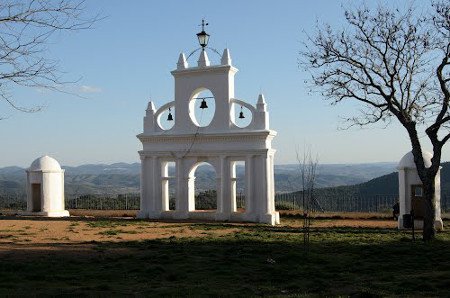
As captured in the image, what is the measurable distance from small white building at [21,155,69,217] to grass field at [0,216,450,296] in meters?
11.5

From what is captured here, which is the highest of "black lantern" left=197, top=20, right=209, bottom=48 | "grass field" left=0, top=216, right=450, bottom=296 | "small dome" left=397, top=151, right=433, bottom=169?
"black lantern" left=197, top=20, right=209, bottom=48

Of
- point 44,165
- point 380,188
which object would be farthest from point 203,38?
point 380,188

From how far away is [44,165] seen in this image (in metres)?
34.7

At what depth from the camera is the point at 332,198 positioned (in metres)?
41.5

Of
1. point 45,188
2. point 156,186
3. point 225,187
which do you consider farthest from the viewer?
point 45,188

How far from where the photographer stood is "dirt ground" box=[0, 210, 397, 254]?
18.4 m

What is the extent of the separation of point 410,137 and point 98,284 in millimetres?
12257

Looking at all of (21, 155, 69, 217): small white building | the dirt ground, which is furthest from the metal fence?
the dirt ground

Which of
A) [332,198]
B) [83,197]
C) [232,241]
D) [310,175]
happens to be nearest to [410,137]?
[310,175]

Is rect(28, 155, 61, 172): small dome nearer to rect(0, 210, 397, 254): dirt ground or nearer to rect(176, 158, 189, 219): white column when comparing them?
rect(0, 210, 397, 254): dirt ground

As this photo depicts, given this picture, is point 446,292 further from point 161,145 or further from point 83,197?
point 83,197

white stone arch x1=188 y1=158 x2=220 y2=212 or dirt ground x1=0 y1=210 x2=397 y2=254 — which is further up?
white stone arch x1=188 y1=158 x2=220 y2=212

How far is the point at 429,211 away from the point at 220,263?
847cm

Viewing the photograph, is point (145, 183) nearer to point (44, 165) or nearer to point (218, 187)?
point (218, 187)
